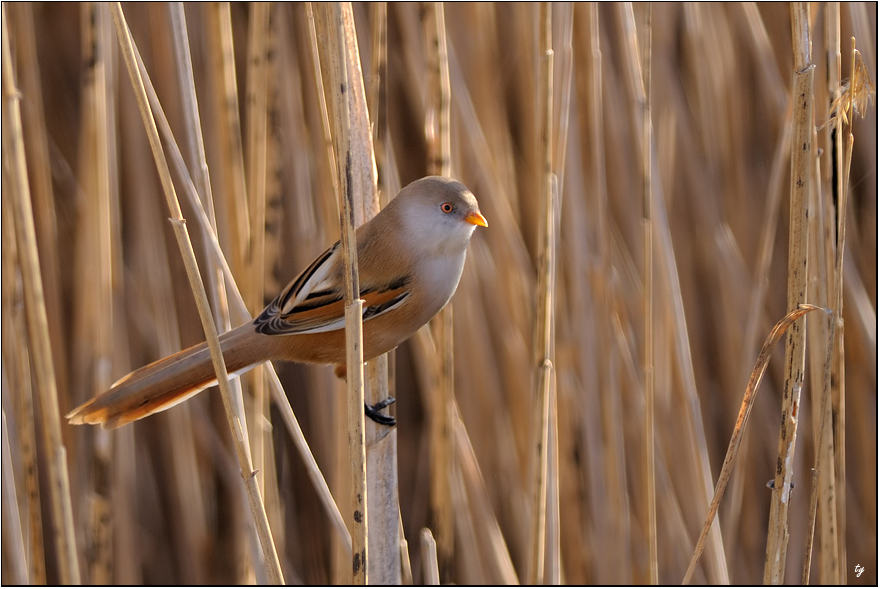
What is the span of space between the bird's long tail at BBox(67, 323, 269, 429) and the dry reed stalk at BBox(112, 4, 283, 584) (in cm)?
36

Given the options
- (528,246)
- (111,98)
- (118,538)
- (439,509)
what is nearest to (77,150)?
(111,98)

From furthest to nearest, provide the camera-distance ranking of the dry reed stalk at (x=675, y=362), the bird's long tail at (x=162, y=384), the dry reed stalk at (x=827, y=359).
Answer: the dry reed stalk at (x=675, y=362) → the bird's long tail at (x=162, y=384) → the dry reed stalk at (x=827, y=359)

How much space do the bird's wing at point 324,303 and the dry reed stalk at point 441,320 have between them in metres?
0.12

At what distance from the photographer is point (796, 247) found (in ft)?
3.57

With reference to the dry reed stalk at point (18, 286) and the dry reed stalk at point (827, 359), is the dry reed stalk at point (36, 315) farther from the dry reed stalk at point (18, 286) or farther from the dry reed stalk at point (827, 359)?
the dry reed stalk at point (827, 359)

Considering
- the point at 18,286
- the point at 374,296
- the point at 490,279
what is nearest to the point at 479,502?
the point at 490,279

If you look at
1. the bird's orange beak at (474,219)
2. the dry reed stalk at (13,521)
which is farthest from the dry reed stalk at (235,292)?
the dry reed stalk at (13,521)

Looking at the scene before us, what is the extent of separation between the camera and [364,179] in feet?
4.50

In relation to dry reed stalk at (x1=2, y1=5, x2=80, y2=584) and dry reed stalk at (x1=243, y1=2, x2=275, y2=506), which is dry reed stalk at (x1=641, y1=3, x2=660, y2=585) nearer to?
dry reed stalk at (x1=243, y1=2, x2=275, y2=506)

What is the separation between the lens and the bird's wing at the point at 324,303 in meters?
1.41

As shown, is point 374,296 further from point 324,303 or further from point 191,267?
point 191,267

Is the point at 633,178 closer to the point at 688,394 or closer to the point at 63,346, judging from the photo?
the point at 688,394

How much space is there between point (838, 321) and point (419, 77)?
1152 millimetres

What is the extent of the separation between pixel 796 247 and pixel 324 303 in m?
0.83
